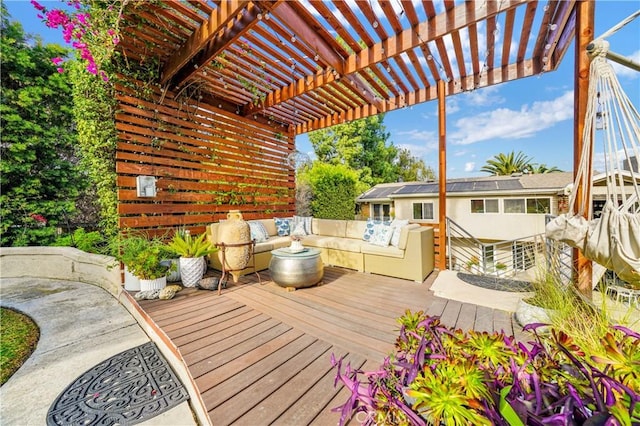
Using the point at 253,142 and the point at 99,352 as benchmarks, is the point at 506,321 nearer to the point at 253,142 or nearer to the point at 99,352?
the point at 99,352

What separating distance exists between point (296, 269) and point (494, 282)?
8.75ft

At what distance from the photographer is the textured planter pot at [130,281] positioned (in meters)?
3.30

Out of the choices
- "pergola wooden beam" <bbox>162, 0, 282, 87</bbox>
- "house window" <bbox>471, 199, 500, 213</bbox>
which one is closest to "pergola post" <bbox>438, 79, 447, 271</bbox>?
"pergola wooden beam" <bbox>162, 0, 282, 87</bbox>

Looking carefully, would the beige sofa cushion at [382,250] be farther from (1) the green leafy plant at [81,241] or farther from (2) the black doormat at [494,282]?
(1) the green leafy plant at [81,241]

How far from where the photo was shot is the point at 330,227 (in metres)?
5.02

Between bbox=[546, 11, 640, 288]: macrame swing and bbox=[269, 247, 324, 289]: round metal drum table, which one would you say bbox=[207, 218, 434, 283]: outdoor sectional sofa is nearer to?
bbox=[269, 247, 324, 289]: round metal drum table

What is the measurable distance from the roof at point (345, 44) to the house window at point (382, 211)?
9.55 m

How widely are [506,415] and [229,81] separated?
15.4 ft

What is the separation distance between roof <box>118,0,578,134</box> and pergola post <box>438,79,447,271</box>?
178 millimetres

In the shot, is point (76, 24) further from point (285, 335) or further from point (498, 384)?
point (498, 384)

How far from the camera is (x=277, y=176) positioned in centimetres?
595

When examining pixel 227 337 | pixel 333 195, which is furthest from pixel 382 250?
pixel 333 195

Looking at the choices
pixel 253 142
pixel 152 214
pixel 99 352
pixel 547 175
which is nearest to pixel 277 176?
pixel 253 142

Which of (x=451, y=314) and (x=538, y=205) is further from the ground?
(x=538, y=205)
